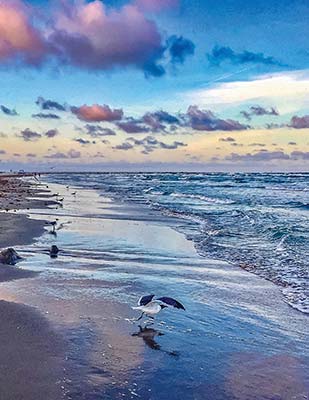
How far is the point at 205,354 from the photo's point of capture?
5918 mm

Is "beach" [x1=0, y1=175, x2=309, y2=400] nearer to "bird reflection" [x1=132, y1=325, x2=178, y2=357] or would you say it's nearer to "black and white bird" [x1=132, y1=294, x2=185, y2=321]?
"bird reflection" [x1=132, y1=325, x2=178, y2=357]

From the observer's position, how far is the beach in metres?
4.97

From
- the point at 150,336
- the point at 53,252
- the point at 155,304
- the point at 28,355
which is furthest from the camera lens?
the point at 53,252

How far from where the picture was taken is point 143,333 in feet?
21.4

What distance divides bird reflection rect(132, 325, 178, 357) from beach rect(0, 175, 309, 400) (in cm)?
1

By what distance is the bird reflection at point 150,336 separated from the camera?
19.7ft

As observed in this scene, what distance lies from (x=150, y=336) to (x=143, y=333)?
137 millimetres

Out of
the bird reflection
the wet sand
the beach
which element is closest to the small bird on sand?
the beach

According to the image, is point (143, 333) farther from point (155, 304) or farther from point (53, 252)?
point (53, 252)

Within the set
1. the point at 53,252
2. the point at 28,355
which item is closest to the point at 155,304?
the point at 28,355

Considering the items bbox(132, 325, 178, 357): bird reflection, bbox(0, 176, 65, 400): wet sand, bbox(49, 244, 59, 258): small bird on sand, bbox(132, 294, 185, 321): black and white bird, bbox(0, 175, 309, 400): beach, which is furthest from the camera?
bbox(49, 244, 59, 258): small bird on sand

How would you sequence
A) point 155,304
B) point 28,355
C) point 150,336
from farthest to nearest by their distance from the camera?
point 155,304
point 150,336
point 28,355

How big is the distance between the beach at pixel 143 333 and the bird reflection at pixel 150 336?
0.01 m

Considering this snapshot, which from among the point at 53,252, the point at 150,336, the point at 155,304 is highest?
the point at 155,304
